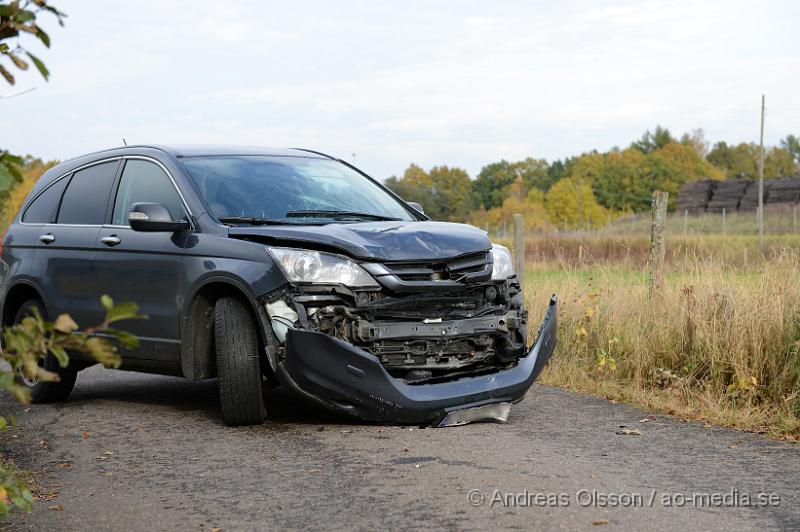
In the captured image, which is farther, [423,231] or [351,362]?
[423,231]

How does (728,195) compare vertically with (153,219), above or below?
below

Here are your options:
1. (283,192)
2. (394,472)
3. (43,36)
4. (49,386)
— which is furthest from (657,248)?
(43,36)

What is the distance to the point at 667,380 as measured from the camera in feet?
30.7

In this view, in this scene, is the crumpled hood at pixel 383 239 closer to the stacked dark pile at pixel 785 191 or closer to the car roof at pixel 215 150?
the car roof at pixel 215 150

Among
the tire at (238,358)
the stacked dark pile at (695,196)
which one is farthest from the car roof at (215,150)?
the stacked dark pile at (695,196)

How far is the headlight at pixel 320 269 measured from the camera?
6918mm

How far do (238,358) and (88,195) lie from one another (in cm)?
260

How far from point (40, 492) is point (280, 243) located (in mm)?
2152

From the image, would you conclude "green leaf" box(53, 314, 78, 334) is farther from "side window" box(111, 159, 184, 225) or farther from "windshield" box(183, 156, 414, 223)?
"side window" box(111, 159, 184, 225)

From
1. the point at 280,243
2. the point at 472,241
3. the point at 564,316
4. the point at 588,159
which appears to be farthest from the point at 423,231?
the point at 588,159

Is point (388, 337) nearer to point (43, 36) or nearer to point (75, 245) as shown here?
point (75, 245)

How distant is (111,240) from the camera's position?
8.26 m

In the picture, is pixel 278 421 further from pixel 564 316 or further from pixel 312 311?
pixel 564 316

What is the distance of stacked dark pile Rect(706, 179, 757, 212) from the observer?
244 feet
